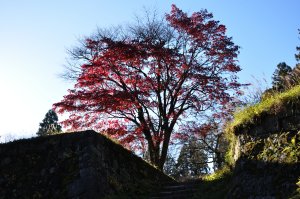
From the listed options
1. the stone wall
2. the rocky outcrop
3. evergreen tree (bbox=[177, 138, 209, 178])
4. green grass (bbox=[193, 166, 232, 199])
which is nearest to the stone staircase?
green grass (bbox=[193, 166, 232, 199])

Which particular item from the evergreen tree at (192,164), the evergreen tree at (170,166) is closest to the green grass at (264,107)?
the evergreen tree at (192,164)

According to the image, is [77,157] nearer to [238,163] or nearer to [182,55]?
[238,163]

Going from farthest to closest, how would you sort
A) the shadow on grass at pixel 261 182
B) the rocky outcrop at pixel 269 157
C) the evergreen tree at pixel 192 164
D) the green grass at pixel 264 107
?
the evergreen tree at pixel 192 164
the green grass at pixel 264 107
the rocky outcrop at pixel 269 157
the shadow on grass at pixel 261 182

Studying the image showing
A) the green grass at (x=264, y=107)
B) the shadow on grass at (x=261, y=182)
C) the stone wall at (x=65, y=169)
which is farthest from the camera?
the stone wall at (x=65, y=169)

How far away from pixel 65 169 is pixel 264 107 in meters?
4.22

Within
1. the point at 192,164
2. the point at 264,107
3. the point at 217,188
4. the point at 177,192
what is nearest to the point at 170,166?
the point at 192,164

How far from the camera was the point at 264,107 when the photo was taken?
21.4ft

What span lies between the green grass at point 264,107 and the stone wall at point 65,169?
281 centimetres

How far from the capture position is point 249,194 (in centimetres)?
598

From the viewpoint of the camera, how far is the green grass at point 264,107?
610cm

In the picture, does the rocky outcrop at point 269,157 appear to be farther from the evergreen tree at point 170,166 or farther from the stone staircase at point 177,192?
the evergreen tree at point 170,166

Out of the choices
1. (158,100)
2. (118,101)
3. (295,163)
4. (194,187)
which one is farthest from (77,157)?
(158,100)

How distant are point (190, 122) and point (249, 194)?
8.51m

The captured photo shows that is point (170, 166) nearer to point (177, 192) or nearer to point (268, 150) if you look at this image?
point (177, 192)
